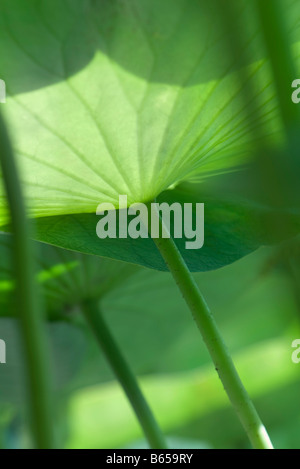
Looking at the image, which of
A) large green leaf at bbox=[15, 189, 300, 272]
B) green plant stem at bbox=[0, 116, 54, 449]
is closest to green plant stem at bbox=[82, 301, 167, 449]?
large green leaf at bbox=[15, 189, 300, 272]

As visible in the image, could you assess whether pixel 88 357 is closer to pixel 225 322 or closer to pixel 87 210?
pixel 225 322

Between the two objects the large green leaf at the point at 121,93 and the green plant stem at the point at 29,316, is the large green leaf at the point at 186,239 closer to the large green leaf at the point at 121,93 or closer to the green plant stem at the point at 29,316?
the large green leaf at the point at 121,93

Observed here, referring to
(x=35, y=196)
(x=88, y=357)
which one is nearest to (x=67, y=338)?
(x=88, y=357)

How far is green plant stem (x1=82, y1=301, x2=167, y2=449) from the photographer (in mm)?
288

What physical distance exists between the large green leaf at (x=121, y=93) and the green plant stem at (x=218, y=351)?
33 mm

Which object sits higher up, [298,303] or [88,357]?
[88,357]

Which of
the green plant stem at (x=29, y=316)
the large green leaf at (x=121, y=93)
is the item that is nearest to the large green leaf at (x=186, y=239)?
the large green leaf at (x=121, y=93)

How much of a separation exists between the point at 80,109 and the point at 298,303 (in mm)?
116

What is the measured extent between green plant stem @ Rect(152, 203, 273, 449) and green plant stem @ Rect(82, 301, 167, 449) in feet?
0.32

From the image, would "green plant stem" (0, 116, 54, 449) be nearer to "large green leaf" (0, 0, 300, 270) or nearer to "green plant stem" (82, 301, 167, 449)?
"large green leaf" (0, 0, 300, 270)

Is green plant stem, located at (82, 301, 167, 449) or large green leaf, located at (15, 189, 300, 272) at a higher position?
large green leaf, located at (15, 189, 300, 272)

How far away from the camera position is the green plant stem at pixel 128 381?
0.94 feet

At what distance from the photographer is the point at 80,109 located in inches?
8.1

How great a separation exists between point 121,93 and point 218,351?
0.31 feet
